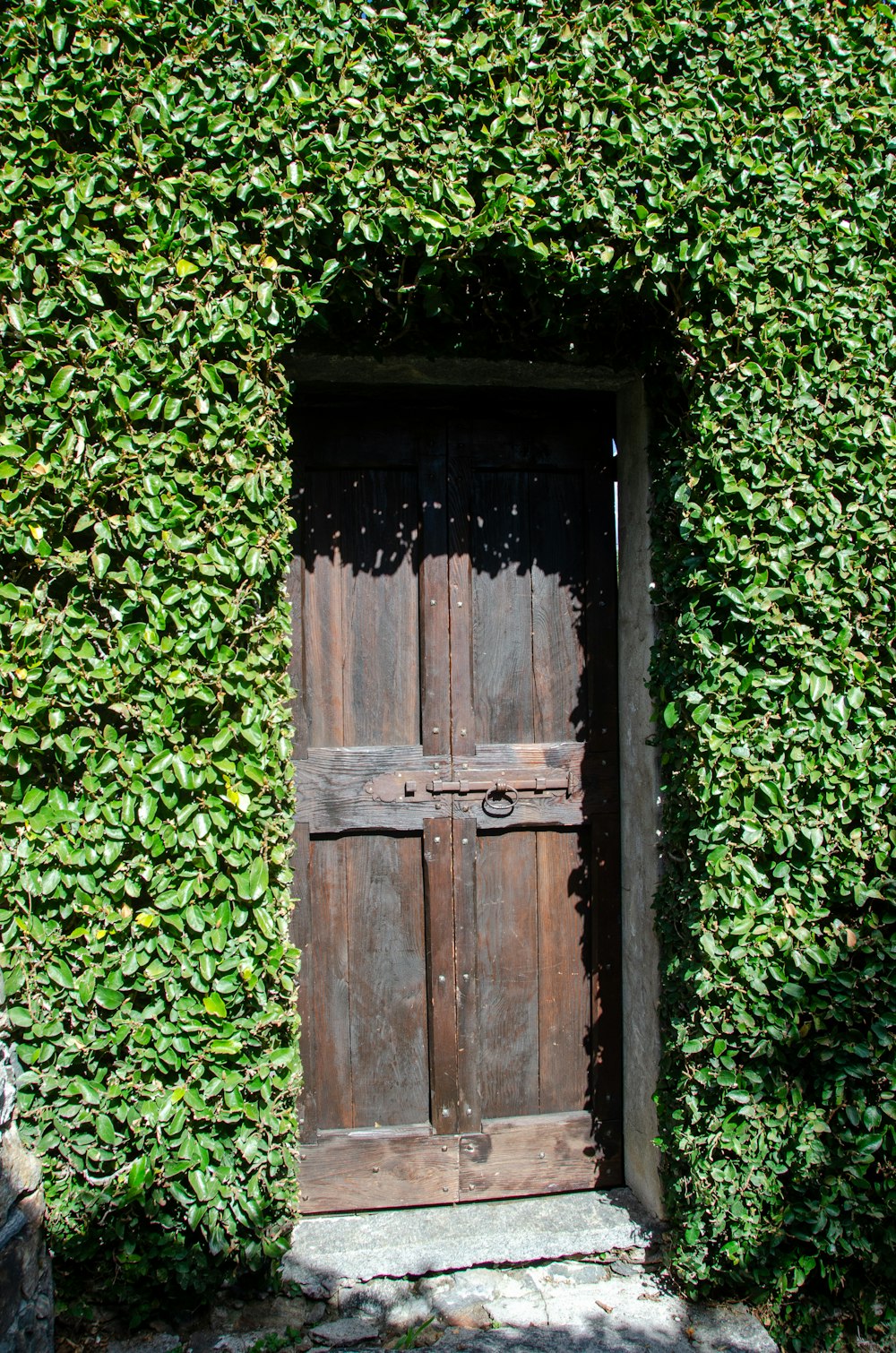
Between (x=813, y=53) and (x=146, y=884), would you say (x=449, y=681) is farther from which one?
(x=813, y=53)

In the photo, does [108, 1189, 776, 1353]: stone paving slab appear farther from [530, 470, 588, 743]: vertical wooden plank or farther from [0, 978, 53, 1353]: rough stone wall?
[530, 470, 588, 743]: vertical wooden plank

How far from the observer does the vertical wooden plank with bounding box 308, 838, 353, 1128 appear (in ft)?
8.55

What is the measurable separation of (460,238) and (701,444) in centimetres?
85

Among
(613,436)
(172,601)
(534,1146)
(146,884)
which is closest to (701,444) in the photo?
(613,436)

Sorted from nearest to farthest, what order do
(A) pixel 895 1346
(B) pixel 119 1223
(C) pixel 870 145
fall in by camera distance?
(B) pixel 119 1223
(A) pixel 895 1346
(C) pixel 870 145

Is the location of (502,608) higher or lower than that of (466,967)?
higher

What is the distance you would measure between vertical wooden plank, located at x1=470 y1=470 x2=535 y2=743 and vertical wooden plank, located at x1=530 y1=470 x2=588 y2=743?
0.03 metres

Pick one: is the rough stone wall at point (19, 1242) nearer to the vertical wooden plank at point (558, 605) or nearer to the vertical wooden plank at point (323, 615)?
the vertical wooden plank at point (323, 615)

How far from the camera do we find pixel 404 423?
268 centimetres

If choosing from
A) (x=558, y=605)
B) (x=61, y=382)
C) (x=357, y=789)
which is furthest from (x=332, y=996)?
(x=61, y=382)

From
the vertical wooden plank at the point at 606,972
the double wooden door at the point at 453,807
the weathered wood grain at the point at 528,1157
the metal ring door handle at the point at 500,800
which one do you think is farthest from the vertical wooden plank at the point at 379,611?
the weathered wood grain at the point at 528,1157

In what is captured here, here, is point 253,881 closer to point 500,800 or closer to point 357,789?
point 357,789

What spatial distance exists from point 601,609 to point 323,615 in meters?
0.93

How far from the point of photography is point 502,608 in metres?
2.71
